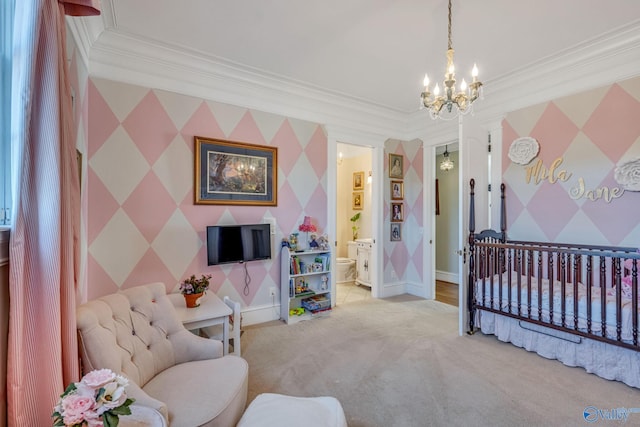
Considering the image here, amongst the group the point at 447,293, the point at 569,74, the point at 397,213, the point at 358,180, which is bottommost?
the point at 447,293

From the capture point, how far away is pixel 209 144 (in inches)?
125

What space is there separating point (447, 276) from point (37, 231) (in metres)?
5.66

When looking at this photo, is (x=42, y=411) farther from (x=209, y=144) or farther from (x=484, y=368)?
(x=484, y=368)

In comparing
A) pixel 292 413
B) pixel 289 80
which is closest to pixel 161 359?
pixel 292 413

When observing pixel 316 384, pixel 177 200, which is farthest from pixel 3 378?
pixel 177 200

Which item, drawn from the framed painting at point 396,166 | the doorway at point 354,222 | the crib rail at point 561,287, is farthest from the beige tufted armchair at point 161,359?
the framed painting at point 396,166

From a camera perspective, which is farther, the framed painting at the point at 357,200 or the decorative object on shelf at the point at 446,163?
the framed painting at the point at 357,200

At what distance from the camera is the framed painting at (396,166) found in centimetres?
465

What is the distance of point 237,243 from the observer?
3.19 m

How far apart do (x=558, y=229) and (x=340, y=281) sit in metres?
3.28

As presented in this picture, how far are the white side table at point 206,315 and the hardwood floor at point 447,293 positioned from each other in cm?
317

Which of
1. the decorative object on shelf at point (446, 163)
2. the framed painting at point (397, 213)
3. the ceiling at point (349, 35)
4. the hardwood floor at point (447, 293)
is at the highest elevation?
the ceiling at point (349, 35)

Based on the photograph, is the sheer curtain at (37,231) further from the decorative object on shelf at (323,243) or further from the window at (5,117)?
the decorative object on shelf at (323,243)

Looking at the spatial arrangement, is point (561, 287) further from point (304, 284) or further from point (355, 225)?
point (355, 225)
